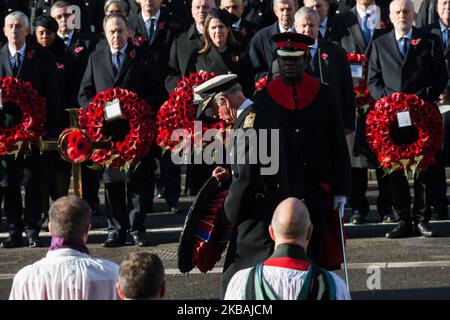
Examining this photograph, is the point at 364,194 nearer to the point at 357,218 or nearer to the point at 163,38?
the point at 357,218

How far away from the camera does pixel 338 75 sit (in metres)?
13.1

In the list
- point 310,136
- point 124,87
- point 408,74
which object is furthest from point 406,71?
point 310,136

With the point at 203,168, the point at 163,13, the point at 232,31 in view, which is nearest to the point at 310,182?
the point at 203,168

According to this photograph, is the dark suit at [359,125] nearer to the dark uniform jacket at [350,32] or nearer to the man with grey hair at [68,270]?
the dark uniform jacket at [350,32]

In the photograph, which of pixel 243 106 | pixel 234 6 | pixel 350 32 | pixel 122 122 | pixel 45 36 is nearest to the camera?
pixel 243 106

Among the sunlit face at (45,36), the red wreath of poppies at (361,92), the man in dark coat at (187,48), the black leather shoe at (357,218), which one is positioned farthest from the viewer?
the sunlit face at (45,36)

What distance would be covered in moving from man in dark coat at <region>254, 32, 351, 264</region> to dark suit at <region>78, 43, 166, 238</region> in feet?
12.3

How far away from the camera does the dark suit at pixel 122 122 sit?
13.4 meters

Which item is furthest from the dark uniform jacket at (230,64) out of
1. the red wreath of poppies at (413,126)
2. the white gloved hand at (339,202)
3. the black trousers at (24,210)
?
the white gloved hand at (339,202)

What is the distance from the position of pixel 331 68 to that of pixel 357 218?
1.92m

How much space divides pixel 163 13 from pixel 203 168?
2.94 m

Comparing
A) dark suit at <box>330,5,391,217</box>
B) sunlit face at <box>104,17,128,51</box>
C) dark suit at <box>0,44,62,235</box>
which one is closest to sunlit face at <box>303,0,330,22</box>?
dark suit at <box>330,5,391,217</box>

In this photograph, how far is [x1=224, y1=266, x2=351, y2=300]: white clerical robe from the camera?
6.96 m

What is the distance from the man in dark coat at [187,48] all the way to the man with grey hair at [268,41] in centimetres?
60
